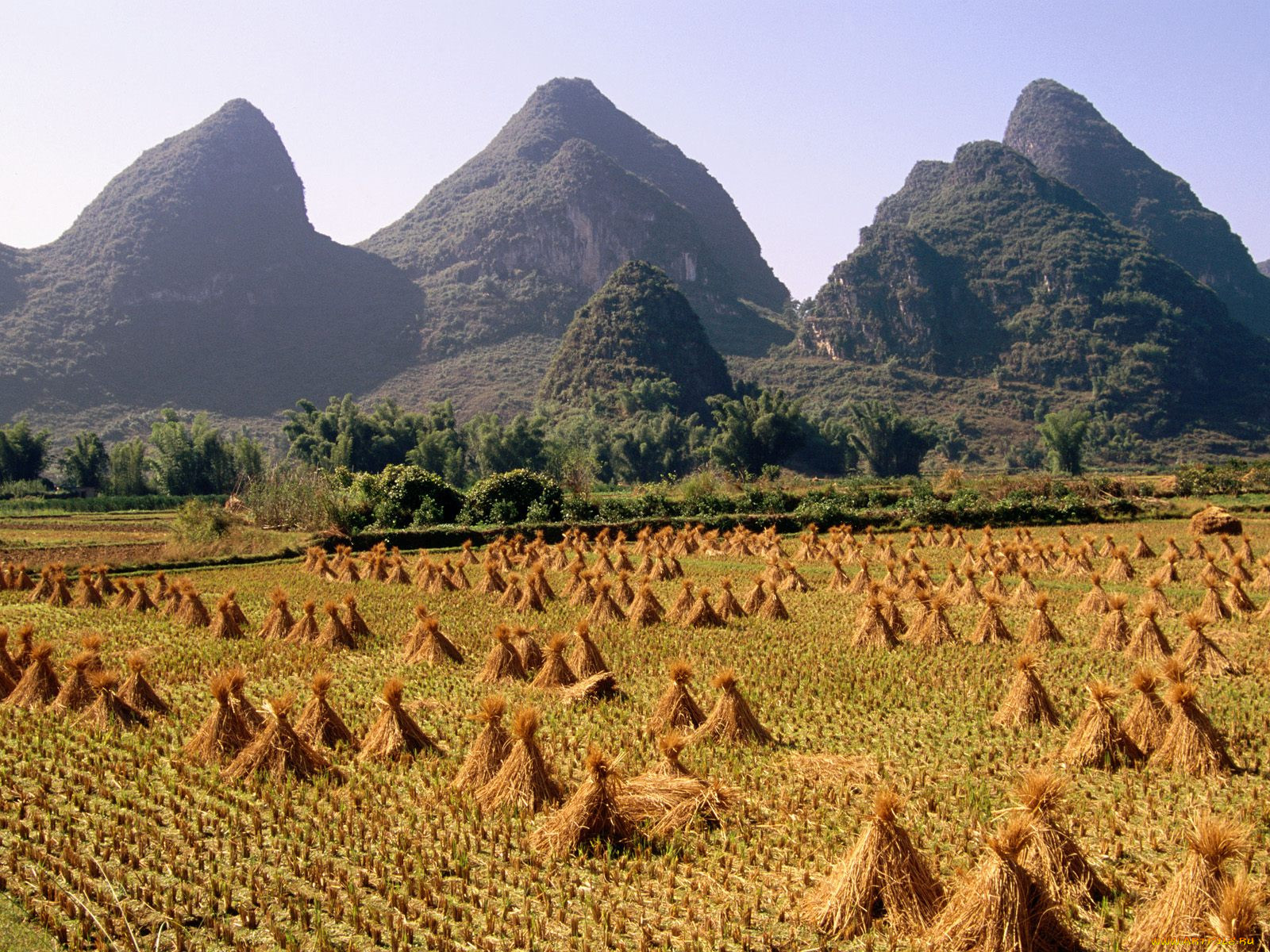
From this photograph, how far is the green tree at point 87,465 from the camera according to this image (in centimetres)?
4997

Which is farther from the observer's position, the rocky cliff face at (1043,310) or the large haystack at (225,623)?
the rocky cliff face at (1043,310)

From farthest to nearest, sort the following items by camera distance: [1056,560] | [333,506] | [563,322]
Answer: [563,322], [333,506], [1056,560]

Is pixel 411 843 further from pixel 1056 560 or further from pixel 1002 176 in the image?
pixel 1002 176

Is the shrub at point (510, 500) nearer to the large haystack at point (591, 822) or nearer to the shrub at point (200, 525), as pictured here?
the shrub at point (200, 525)

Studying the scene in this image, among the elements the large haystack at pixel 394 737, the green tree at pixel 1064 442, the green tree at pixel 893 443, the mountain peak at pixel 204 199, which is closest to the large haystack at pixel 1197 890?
the large haystack at pixel 394 737

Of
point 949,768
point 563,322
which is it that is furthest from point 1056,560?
point 563,322

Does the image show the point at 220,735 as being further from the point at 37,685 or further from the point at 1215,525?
the point at 1215,525

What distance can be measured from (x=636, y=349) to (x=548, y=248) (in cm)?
4687

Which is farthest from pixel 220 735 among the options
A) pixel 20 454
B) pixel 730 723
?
pixel 20 454

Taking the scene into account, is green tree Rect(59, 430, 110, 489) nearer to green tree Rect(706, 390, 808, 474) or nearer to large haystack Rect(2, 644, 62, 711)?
green tree Rect(706, 390, 808, 474)

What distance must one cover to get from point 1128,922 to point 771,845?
2138 millimetres

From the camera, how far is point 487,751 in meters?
7.23

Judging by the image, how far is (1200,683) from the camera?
33.1 ft

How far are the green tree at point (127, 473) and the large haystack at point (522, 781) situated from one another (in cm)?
4747
